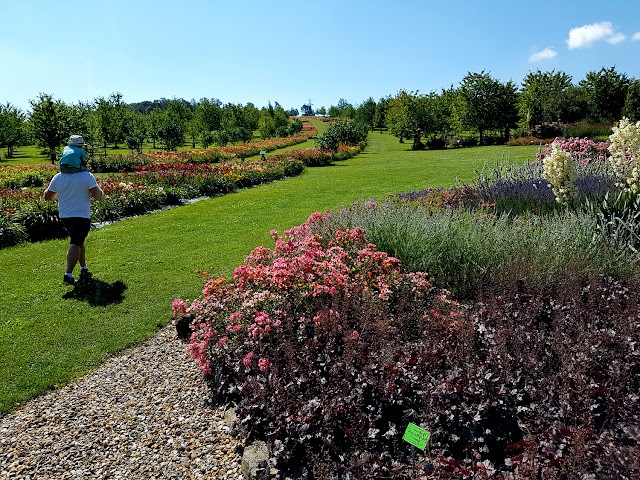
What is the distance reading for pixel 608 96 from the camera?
125 ft

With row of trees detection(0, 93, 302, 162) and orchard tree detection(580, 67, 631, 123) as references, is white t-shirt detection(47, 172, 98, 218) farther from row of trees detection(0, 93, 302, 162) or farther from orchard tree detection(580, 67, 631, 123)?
orchard tree detection(580, 67, 631, 123)

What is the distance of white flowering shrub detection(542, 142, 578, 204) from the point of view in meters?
6.65

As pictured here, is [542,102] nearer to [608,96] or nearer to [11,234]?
[608,96]

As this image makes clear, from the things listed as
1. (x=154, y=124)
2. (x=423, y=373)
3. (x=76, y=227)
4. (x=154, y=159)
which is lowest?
(x=423, y=373)

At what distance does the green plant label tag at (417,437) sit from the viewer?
239 cm

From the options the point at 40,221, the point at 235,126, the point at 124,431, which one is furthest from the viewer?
the point at 235,126

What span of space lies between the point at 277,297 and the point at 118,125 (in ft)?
135

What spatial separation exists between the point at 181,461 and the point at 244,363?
83cm

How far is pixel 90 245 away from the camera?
9.14 meters

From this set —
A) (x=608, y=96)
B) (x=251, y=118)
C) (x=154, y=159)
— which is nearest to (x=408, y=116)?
(x=608, y=96)

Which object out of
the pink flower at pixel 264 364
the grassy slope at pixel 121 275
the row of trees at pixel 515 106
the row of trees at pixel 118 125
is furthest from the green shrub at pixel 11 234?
the row of trees at pixel 515 106

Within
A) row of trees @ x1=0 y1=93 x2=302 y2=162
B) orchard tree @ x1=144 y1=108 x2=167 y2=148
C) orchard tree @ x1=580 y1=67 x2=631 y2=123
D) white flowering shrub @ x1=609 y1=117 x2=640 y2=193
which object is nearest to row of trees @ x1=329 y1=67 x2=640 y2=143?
orchard tree @ x1=580 y1=67 x2=631 y2=123

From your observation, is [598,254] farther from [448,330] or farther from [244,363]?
[244,363]

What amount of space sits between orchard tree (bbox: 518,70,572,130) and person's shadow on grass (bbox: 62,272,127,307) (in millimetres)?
37754
